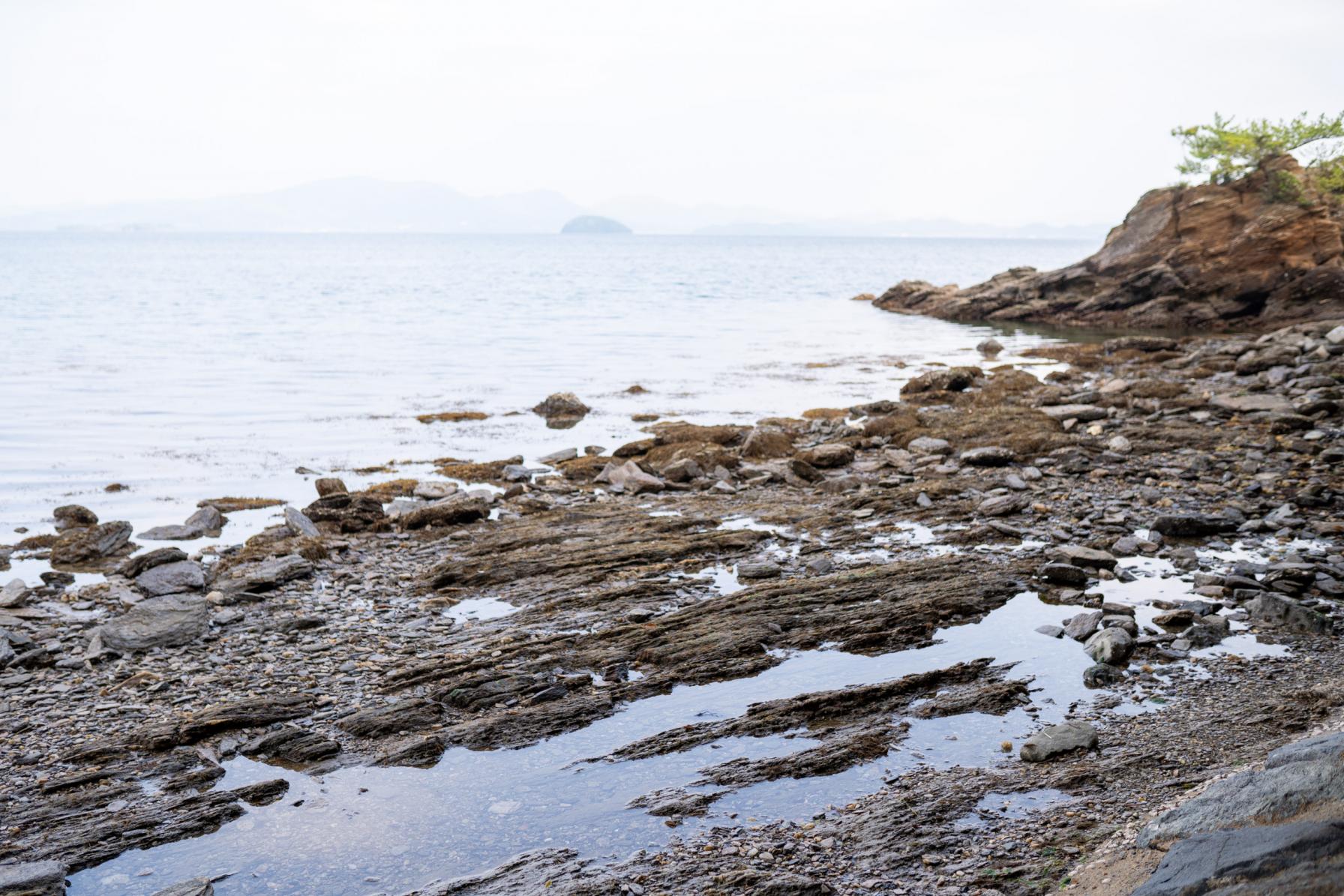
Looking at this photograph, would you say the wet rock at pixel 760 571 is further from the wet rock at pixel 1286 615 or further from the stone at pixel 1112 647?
the wet rock at pixel 1286 615

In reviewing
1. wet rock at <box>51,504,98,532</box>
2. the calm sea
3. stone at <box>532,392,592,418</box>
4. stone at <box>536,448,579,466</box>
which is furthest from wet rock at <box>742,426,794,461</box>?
wet rock at <box>51,504,98,532</box>

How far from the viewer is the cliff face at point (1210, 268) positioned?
1778 inches

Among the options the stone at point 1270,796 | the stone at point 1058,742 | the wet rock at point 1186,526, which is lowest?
the stone at point 1058,742

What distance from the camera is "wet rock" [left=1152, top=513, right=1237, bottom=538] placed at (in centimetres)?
1330

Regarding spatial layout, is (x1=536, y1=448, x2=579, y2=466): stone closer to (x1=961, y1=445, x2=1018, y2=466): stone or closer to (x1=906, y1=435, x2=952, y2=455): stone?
(x1=906, y1=435, x2=952, y2=455): stone

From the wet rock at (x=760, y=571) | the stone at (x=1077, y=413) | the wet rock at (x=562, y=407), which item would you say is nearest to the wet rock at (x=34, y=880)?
the wet rock at (x=760, y=571)

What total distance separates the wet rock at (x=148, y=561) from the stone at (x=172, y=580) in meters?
0.32

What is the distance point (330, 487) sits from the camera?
18.2 m

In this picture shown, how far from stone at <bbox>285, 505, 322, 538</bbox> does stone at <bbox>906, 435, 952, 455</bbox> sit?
11683mm

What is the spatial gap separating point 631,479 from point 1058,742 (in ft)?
38.5

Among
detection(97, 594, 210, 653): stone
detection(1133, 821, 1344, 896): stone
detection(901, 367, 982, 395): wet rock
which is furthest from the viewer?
detection(901, 367, 982, 395): wet rock

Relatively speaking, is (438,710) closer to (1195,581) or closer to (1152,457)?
(1195,581)

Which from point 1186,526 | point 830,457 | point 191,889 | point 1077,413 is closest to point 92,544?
point 191,889

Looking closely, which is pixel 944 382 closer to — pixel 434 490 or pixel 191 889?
pixel 434 490
